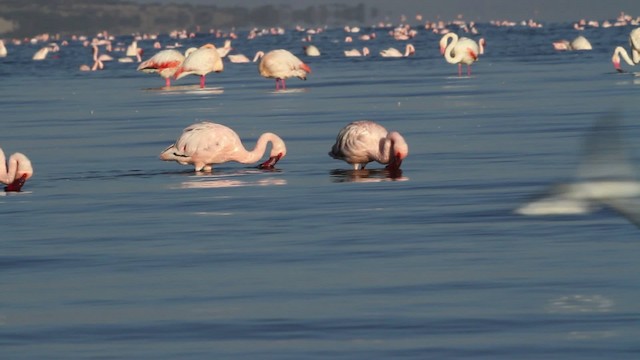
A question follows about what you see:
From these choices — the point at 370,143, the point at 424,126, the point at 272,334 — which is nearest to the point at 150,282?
the point at 272,334

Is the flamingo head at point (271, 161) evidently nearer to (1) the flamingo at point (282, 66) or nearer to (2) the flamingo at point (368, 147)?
(2) the flamingo at point (368, 147)

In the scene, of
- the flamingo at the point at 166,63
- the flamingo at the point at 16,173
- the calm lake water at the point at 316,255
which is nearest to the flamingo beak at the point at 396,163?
the calm lake water at the point at 316,255

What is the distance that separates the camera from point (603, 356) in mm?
7277

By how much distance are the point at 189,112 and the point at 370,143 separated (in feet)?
37.1

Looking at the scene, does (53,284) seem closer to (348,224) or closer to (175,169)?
(348,224)

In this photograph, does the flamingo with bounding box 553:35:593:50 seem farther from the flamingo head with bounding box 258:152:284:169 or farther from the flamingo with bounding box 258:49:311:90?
the flamingo head with bounding box 258:152:284:169

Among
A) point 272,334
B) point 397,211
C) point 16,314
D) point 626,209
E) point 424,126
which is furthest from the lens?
point 424,126

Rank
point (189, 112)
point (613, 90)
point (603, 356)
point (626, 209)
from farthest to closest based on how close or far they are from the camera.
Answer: point (613, 90)
point (189, 112)
point (626, 209)
point (603, 356)

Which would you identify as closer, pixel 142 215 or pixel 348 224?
pixel 348 224

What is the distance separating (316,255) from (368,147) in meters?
6.00

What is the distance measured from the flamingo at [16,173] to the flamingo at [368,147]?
10.3ft

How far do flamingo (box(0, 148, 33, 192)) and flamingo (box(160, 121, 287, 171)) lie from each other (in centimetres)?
174

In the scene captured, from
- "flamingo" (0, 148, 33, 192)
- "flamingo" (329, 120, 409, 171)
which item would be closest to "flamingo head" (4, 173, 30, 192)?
"flamingo" (0, 148, 33, 192)

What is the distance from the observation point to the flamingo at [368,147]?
52.7 ft
